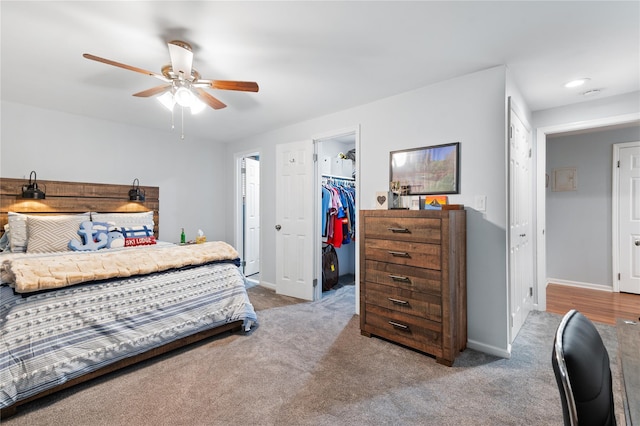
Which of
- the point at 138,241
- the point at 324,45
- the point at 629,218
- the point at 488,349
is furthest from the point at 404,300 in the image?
the point at 629,218

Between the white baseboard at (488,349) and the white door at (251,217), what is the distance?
12.0 ft

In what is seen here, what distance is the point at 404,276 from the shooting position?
93.4 inches

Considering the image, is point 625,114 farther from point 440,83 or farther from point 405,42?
point 405,42

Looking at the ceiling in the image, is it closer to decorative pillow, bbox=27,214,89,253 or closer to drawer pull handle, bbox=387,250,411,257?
decorative pillow, bbox=27,214,89,253

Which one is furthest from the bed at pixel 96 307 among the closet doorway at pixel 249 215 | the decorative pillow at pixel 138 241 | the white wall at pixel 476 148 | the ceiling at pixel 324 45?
the closet doorway at pixel 249 215

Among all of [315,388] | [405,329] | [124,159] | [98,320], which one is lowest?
[315,388]

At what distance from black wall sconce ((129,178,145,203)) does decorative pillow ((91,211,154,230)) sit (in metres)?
0.25

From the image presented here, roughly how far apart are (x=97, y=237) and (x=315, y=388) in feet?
9.49

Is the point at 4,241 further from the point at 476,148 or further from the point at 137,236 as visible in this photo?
the point at 476,148

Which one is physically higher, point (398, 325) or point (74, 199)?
point (74, 199)

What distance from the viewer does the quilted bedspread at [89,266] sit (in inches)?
69.9

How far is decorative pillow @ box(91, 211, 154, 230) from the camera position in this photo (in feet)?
11.5

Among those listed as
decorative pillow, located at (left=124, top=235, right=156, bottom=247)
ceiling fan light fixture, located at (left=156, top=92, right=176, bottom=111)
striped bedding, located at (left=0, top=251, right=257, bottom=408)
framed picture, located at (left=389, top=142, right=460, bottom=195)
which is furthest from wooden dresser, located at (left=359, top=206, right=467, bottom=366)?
decorative pillow, located at (left=124, top=235, right=156, bottom=247)

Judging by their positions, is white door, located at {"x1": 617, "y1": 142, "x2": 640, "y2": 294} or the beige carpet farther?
white door, located at {"x1": 617, "y1": 142, "x2": 640, "y2": 294}
